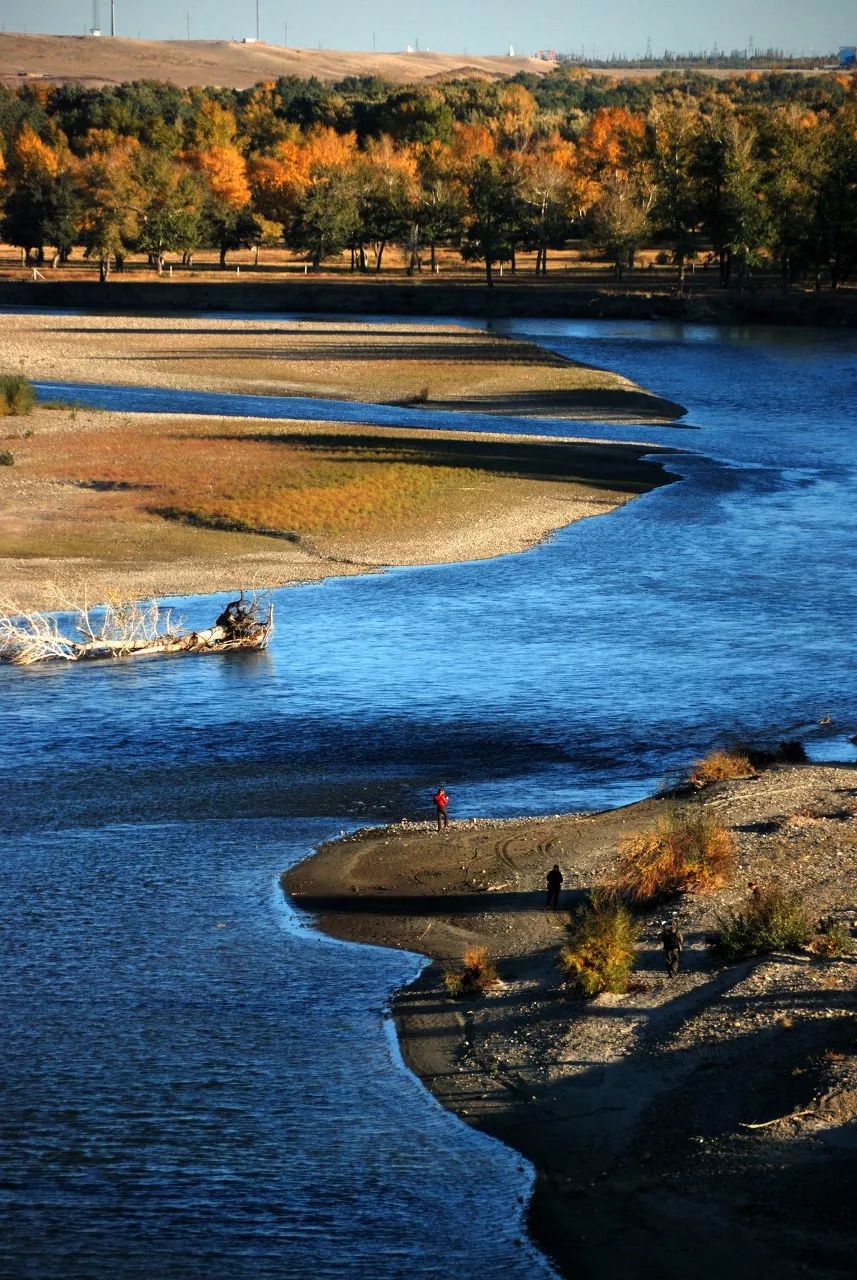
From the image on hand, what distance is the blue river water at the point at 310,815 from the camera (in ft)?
50.6

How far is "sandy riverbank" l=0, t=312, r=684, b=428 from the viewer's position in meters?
78.9

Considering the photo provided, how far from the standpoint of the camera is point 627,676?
115 ft

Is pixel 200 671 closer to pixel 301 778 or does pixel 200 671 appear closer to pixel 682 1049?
pixel 301 778

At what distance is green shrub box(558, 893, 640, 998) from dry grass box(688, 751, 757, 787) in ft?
22.3

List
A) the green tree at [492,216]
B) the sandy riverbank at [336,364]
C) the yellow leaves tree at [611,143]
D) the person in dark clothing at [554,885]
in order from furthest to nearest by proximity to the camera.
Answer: the yellow leaves tree at [611,143] → the green tree at [492,216] → the sandy riverbank at [336,364] → the person in dark clothing at [554,885]

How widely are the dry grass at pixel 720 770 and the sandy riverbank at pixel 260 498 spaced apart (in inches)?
653

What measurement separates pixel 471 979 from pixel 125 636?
1897 centimetres

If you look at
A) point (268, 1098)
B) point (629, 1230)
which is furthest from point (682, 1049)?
point (268, 1098)

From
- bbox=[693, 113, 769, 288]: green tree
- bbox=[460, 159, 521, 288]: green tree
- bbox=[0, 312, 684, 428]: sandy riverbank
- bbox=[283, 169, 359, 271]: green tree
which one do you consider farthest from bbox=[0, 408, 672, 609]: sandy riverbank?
bbox=[283, 169, 359, 271]: green tree

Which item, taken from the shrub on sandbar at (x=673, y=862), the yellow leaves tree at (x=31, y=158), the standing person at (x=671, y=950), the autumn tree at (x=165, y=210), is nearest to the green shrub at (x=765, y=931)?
the standing person at (x=671, y=950)

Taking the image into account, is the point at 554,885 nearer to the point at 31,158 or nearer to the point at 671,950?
the point at 671,950

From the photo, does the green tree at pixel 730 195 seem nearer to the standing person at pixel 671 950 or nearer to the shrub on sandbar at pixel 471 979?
the standing person at pixel 671 950

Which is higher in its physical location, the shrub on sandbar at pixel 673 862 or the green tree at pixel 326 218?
the green tree at pixel 326 218

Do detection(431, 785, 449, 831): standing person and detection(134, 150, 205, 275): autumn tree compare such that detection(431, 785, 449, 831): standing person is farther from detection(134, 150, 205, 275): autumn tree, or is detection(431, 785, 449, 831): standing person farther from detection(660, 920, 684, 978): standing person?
detection(134, 150, 205, 275): autumn tree
